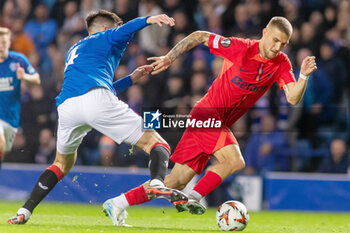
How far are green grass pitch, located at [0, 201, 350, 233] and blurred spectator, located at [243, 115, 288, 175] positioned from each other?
0.81 meters

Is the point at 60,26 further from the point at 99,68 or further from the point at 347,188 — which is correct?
the point at 99,68

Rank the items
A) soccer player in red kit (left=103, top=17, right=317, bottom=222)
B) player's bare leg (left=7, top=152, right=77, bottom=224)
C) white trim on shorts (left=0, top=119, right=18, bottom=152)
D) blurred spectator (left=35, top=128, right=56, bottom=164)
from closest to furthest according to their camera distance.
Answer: player's bare leg (left=7, top=152, right=77, bottom=224), soccer player in red kit (left=103, top=17, right=317, bottom=222), white trim on shorts (left=0, top=119, right=18, bottom=152), blurred spectator (left=35, top=128, right=56, bottom=164)

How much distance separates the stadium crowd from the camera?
34.9 ft

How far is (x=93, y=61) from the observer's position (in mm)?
6156

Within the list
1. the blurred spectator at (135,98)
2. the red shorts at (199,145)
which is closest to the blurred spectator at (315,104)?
the blurred spectator at (135,98)

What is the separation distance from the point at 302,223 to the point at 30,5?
7993mm

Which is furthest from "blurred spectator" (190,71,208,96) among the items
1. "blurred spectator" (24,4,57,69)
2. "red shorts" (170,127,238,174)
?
"red shorts" (170,127,238,174)

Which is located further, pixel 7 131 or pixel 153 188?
pixel 7 131

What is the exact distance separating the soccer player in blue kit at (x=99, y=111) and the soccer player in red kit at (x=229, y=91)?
0.46 meters

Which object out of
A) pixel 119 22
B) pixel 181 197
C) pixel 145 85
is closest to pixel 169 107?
pixel 145 85

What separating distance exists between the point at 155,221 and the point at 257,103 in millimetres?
3881

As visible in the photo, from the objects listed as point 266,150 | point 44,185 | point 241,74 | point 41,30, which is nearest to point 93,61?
point 44,185

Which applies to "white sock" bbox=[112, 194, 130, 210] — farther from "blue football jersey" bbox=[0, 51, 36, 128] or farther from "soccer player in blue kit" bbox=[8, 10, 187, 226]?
"blue football jersey" bbox=[0, 51, 36, 128]

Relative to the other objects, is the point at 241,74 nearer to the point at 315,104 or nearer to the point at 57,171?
the point at 57,171
